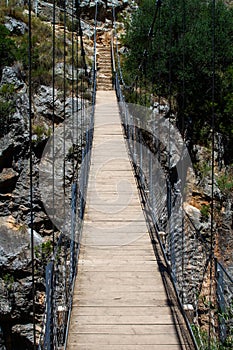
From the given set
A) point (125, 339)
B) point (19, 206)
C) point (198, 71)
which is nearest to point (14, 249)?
point (19, 206)


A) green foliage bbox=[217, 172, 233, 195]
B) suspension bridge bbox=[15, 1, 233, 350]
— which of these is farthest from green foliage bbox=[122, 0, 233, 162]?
suspension bridge bbox=[15, 1, 233, 350]

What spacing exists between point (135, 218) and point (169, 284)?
1.48 meters

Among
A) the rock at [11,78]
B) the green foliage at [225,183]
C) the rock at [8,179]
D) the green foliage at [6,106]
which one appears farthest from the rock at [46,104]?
the green foliage at [225,183]

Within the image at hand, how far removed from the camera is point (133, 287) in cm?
312

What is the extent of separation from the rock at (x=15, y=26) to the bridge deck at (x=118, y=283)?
247 inches

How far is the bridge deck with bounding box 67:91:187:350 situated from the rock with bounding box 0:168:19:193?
250 cm

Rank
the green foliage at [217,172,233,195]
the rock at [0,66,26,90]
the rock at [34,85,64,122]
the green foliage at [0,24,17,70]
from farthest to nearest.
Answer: the green foliage at [0,24,17,70] → the rock at [34,85,64,122] → the rock at [0,66,26,90] → the green foliage at [217,172,233,195]

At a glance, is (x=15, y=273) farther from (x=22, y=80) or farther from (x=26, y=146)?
(x=22, y=80)

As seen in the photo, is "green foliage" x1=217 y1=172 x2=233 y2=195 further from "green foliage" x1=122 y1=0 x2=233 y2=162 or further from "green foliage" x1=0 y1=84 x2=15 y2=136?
"green foliage" x1=0 y1=84 x2=15 y2=136

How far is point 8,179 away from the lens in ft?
25.6

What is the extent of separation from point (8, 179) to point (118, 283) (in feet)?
16.3

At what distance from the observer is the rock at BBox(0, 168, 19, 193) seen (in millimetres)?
7797

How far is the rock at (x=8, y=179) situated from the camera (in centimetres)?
780

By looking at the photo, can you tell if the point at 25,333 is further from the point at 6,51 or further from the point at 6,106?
the point at 6,51
